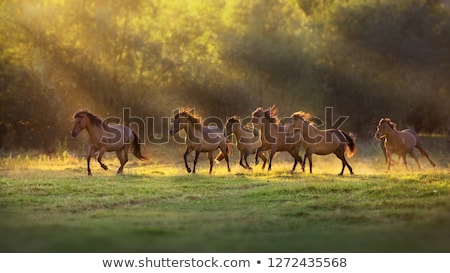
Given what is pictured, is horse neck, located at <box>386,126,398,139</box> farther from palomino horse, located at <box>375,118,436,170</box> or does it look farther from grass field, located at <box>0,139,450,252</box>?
grass field, located at <box>0,139,450,252</box>

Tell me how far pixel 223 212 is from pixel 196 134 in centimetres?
890

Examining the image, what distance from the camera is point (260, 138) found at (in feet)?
83.3

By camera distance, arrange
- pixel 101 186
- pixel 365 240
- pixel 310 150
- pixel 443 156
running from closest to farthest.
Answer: pixel 365 240, pixel 101 186, pixel 310 150, pixel 443 156

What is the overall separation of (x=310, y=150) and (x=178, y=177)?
4.37 metres

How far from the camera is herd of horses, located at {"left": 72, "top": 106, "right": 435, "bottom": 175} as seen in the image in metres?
23.5

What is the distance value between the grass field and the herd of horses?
948mm

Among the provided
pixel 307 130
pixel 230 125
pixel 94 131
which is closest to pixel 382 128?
pixel 307 130

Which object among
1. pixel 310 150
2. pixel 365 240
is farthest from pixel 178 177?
pixel 365 240

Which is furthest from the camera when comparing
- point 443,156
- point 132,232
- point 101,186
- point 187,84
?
point 187,84

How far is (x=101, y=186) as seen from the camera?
64.3ft

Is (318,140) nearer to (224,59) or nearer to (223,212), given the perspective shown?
(223,212)

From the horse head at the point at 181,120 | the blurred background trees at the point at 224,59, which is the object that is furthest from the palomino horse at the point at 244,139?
the blurred background trees at the point at 224,59

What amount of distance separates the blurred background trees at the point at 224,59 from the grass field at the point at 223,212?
1390 centimetres
